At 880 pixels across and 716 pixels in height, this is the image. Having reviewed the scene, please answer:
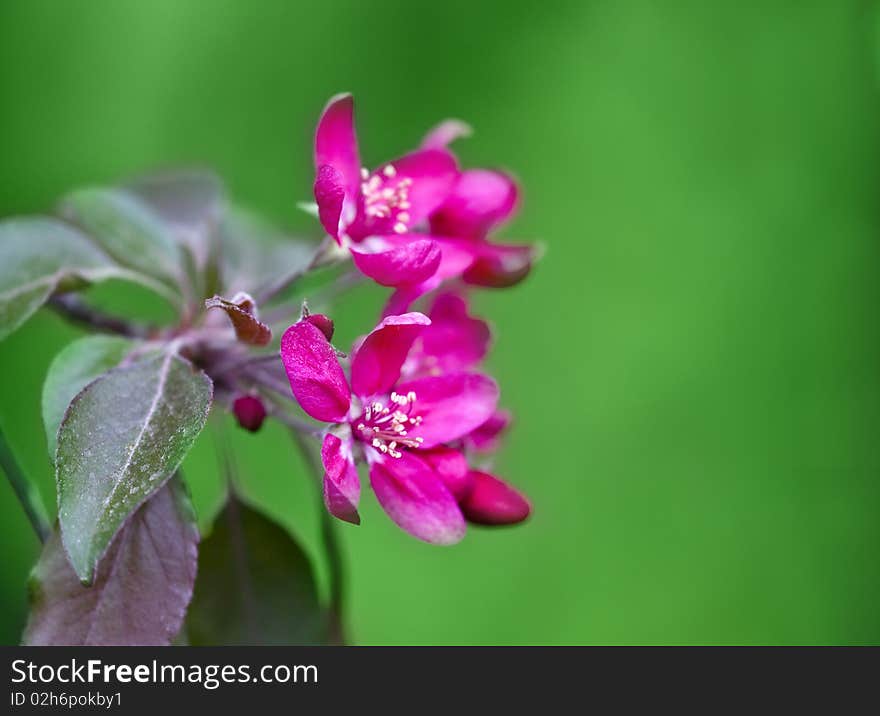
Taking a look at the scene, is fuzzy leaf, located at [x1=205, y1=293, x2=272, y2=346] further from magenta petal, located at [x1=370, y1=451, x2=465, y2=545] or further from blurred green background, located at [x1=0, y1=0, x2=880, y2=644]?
blurred green background, located at [x1=0, y1=0, x2=880, y2=644]

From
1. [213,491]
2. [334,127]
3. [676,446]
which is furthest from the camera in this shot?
[676,446]

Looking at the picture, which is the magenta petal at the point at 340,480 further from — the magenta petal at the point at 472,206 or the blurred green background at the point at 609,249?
the blurred green background at the point at 609,249
